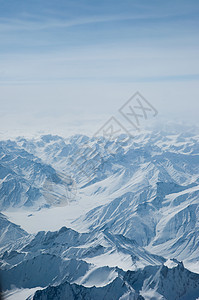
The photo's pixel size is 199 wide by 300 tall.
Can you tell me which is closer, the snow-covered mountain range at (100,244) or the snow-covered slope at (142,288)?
the snow-covered slope at (142,288)

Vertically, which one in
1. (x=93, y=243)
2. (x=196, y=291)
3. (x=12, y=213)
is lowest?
(x=12, y=213)

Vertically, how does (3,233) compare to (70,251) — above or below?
below

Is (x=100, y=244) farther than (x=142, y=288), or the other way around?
(x=100, y=244)

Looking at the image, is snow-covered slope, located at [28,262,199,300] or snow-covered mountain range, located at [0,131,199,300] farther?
snow-covered mountain range, located at [0,131,199,300]

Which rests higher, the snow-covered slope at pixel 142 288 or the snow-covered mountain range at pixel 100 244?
the snow-covered slope at pixel 142 288

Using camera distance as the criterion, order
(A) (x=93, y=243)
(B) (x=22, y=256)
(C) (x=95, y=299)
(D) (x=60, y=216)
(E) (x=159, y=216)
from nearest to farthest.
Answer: (C) (x=95, y=299)
(B) (x=22, y=256)
(A) (x=93, y=243)
(E) (x=159, y=216)
(D) (x=60, y=216)

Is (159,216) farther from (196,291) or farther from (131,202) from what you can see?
(196,291)

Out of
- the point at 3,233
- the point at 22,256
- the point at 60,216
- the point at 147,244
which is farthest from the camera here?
the point at 60,216

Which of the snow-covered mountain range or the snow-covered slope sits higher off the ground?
the snow-covered slope

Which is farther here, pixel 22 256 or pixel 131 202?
pixel 131 202

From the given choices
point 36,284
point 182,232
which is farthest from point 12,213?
point 36,284

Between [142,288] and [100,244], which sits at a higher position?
[142,288]
